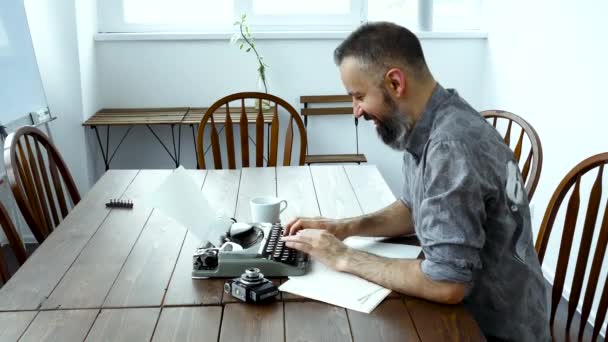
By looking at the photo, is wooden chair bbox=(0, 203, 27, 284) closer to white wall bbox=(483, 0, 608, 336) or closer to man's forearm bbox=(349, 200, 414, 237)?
man's forearm bbox=(349, 200, 414, 237)

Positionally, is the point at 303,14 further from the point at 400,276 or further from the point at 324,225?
the point at 400,276

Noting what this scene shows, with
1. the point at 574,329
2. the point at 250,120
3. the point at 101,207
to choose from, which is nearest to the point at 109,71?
the point at 250,120

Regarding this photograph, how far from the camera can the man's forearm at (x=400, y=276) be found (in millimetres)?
1238

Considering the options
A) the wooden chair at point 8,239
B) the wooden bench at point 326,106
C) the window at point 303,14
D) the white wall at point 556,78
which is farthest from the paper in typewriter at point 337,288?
the window at point 303,14

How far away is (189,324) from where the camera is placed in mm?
1189

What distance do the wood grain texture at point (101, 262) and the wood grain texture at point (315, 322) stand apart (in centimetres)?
38

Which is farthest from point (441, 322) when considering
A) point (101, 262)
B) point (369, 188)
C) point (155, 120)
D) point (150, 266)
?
point (155, 120)

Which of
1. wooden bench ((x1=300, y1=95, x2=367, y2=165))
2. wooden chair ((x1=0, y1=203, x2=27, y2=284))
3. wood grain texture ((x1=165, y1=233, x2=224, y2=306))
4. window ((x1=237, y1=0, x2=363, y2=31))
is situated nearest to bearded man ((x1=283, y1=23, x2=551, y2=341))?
wood grain texture ((x1=165, y1=233, x2=224, y2=306))

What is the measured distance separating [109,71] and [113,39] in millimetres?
185

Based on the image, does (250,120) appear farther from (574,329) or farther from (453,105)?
(453,105)

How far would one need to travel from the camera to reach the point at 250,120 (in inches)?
133

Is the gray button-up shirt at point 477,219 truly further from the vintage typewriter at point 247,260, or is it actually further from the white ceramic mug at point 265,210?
the white ceramic mug at point 265,210

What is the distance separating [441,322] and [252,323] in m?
0.35

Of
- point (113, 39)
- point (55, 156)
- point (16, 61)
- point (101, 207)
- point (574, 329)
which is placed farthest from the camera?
point (113, 39)
